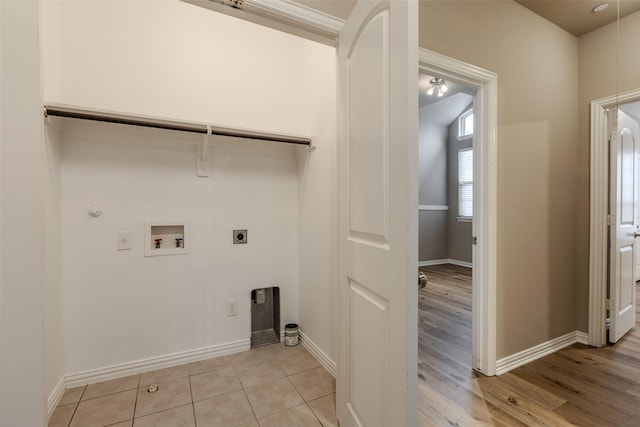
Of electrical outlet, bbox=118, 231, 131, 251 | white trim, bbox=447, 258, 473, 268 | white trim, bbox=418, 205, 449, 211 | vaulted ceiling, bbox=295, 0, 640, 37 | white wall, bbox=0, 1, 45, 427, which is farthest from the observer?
white trim, bbox=418, 205, 449, 211

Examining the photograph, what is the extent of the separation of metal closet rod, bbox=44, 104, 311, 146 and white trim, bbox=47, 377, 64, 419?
1.55 m

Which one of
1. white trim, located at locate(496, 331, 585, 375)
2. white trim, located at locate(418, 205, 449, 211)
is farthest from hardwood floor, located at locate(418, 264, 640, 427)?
white trim, located at locate(418, 205, 449, 211)

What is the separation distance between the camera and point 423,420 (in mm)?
1540

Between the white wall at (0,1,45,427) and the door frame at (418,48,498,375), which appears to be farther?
the door frame at (418,48,498,375)

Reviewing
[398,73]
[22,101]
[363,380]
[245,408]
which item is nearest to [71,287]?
[245,408]

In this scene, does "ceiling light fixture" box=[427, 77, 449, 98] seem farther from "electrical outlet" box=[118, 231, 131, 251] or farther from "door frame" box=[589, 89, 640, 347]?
"electrical outlet" box=[118, 231, 131, 251]

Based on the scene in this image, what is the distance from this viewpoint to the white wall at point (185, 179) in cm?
180

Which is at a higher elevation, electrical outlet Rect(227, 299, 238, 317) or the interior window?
the interior window

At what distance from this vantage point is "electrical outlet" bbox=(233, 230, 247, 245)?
2281mm

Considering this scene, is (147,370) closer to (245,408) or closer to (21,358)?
(245,408)

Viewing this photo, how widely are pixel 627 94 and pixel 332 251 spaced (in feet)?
8.47

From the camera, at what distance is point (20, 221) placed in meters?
0.64

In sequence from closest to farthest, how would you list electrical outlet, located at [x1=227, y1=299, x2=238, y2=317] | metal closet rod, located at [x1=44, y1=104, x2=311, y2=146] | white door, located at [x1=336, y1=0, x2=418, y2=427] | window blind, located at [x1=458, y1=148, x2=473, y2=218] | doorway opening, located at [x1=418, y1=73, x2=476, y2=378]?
1. white door, located at [x1=336, y1=0, x2=418, y2=427]
2. metal closet rod, located at [x1=44, y1=104, x2=311, y2=146]
3. electrical outlet, located at [x1=227, y1=299, x2=238, y2=317]
4. doorway opening, located at [x1=418, y1=73, x2=476, y2=378]
5. window blind, located at [x1=458, y1=148, x2=473, y2=218]

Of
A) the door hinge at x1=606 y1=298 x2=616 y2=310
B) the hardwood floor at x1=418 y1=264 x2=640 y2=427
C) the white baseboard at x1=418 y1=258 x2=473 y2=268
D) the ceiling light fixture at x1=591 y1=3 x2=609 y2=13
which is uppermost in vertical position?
the ceiling light fixture at x1=591 y1=3 x2=609 y2=13
